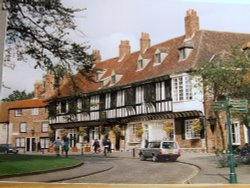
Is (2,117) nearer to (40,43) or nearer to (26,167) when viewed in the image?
(26,167)

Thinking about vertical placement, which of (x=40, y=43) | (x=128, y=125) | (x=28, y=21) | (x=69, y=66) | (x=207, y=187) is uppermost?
(x=28, y=21)

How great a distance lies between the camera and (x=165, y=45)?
3605mm

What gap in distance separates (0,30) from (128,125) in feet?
5.20

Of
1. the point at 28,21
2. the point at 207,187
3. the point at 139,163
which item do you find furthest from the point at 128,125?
the point at 28,21

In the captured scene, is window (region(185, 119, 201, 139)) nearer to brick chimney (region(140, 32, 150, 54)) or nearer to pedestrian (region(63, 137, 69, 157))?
brick chimney (region(140, 32, 150, 54))

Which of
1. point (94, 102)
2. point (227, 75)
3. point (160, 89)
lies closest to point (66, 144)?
point (94, 102)

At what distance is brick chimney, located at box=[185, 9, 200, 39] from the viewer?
325cm

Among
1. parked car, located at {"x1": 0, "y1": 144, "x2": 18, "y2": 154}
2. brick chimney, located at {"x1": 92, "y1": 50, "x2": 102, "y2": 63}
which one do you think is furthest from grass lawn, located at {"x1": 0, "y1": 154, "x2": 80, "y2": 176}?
brick chimney, located at {"x1": 92, "y1": 50, "x2": 102, "y2": 63}

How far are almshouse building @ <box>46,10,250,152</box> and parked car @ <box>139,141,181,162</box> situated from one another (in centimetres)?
8

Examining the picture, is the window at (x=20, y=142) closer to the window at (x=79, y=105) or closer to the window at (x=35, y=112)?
the window at (x=35, y=112)

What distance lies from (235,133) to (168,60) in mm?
1205

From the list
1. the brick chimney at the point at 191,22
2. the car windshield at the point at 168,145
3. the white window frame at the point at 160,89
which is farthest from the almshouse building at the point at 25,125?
the brick chimney at the point at 191,22

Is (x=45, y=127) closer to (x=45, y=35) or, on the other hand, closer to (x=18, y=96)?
(x=18, y=96)

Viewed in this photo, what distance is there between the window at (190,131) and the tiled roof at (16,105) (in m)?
1.35
